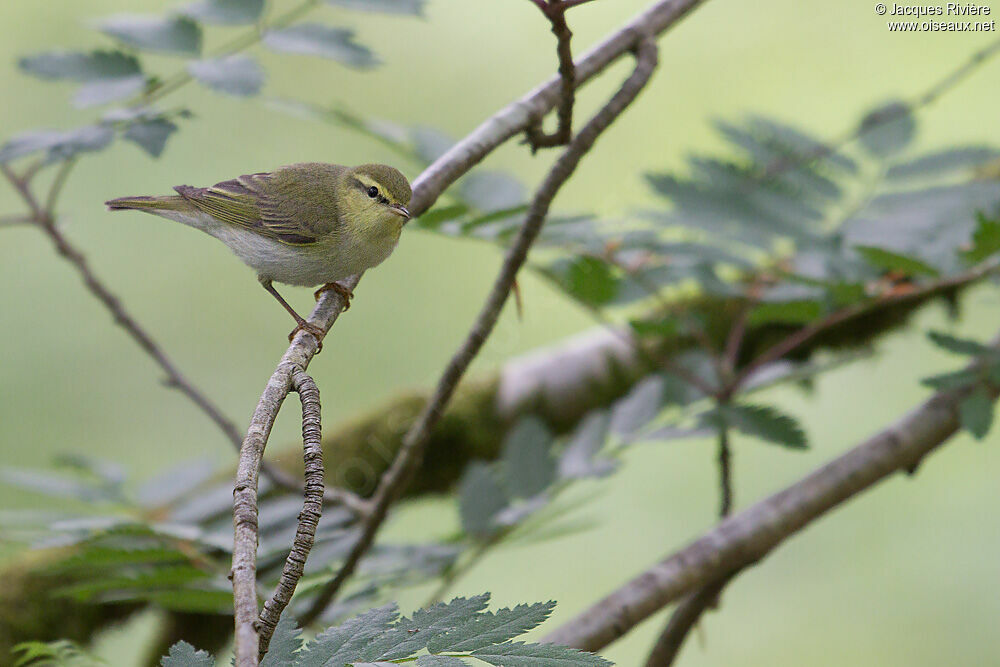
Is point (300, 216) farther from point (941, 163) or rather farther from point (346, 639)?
point (941, 163)

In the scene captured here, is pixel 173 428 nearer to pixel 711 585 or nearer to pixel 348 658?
pixel 711 585

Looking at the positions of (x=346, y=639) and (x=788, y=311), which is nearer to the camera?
(x=346, y=639)

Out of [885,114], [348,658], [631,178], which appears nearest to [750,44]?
[631,178]

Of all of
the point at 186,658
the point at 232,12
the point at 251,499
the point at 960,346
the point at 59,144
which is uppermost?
the point at 232,12

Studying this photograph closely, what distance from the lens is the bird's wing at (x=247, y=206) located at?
→ 8.35 ft

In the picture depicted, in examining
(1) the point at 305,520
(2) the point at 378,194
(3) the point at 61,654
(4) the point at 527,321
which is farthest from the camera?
(4) the point at 527,321

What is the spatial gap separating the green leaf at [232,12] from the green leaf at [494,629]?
1.83m

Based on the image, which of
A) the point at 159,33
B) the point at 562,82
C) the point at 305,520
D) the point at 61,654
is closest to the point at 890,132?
the point at 562,82

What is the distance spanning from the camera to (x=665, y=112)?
25.3ft

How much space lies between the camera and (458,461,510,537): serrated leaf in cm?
245

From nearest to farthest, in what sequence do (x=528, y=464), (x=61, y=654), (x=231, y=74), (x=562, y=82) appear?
(x=61, y=654), (x=562, y=82), (x=231, y=74), (x=528, y=464)

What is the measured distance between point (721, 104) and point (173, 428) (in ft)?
16.7

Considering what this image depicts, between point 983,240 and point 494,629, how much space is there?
1.83 meters

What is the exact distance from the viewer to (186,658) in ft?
3.56
